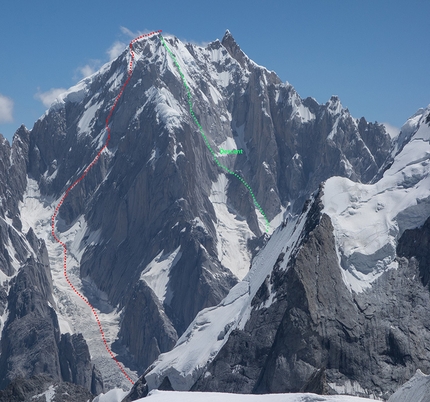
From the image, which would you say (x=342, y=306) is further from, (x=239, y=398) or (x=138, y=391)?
(x=239, y=398)

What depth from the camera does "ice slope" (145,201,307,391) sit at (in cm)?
13675

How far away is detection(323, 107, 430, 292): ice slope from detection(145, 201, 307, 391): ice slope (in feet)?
17.5

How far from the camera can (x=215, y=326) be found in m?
145

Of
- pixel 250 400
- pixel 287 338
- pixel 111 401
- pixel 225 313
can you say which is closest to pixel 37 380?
pixel 111 401

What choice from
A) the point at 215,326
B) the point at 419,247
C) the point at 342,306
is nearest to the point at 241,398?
the point at 342,306

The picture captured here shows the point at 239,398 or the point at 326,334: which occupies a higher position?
the point at 326,334

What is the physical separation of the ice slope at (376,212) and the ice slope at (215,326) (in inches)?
210

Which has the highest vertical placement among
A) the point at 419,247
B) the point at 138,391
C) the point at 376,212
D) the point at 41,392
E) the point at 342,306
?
the point at 376,212

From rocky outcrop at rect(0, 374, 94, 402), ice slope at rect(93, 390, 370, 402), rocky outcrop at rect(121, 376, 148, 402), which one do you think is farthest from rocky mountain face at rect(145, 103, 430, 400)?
ice slope at rect(93, 390, 370, 402)

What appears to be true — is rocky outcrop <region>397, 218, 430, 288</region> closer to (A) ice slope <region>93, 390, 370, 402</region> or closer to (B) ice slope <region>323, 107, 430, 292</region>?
(B) ice slope <region>323, 107, 430, 292</region>

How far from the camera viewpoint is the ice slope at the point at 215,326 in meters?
137

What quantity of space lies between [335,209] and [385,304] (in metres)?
13.7

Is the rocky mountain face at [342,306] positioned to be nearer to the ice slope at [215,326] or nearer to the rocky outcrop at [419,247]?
the rocky outcrop at [419,247]

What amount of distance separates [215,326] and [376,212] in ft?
74.1
